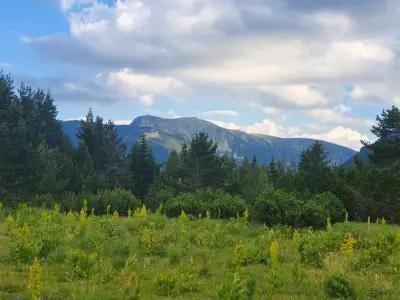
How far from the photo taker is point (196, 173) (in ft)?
186

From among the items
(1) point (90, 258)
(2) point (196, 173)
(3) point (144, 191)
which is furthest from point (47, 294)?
(3) point (144, 191)

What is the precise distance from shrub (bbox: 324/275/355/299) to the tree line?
9.67 meters

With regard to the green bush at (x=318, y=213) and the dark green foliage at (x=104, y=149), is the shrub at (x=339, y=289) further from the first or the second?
the dark green foliage at (x=104, y=149)

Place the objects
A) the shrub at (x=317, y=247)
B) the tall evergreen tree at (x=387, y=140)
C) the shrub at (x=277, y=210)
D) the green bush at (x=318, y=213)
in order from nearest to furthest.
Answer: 1. the shrub at (x=317, y=247)
2. the shrub at (x=277, y=210)
3. the green bush at (x=318, y=213)
4. the tall evergreen tree at (x=387, y=140)

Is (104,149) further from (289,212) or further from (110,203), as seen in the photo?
(289,212)

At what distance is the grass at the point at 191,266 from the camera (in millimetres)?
8680

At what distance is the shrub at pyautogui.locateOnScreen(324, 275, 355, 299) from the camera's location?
866 centimetres

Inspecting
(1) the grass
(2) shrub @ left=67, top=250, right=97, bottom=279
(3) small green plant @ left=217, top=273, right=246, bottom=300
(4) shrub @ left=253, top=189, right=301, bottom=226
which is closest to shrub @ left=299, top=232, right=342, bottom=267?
(1) the grass

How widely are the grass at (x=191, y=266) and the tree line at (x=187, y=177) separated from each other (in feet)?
18.8

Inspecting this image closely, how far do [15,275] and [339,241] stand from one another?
335 inches

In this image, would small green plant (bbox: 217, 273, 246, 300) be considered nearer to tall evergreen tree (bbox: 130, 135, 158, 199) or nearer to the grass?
the grass

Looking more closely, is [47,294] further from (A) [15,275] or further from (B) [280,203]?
(B) [280,203]

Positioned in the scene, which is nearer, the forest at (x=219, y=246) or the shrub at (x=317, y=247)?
the forest at (x=219, y=246)

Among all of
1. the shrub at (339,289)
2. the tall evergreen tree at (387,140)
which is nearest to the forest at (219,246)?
the shrub at (339,289)
